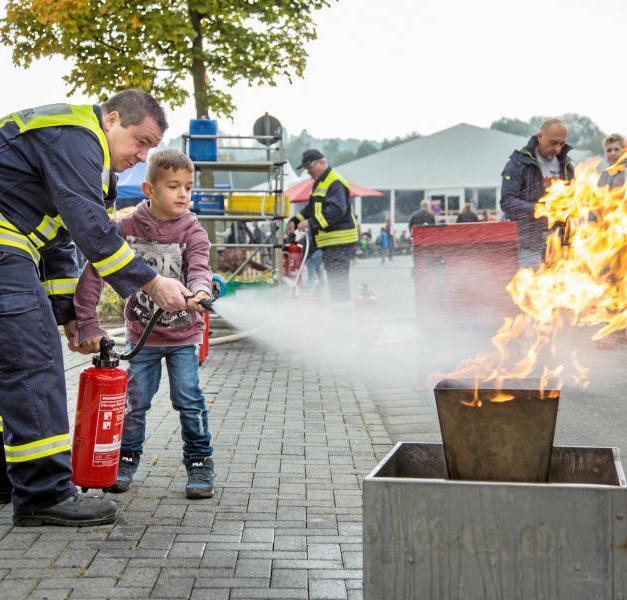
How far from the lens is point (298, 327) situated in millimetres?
12250

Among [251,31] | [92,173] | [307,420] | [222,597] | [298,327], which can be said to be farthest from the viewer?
[251,31]

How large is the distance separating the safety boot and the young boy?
50 centimetres

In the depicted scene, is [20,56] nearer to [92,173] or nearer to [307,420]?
[307,420]

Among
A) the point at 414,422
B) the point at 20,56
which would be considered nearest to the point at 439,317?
the point at 414,422

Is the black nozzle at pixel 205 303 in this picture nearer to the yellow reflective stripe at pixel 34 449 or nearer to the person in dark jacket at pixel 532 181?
the yellow reflective stripe at pixel 34 449

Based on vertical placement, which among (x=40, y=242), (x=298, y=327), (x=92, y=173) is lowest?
(x=298, y=327)

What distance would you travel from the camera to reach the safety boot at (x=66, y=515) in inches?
164

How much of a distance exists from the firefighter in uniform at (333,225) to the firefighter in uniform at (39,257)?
6729mm

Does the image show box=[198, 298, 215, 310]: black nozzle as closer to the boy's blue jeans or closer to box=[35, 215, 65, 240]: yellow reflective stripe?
the boy's blue jeans

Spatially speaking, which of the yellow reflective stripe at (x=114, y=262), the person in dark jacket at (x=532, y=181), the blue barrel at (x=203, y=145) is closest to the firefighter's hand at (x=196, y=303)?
the yellow reflective stripe at (x=114, y=262)

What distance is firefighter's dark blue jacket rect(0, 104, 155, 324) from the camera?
3990 millimetres

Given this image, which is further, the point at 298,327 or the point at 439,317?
the point at 298,327

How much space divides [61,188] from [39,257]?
0.47 m

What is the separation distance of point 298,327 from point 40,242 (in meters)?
8.09
